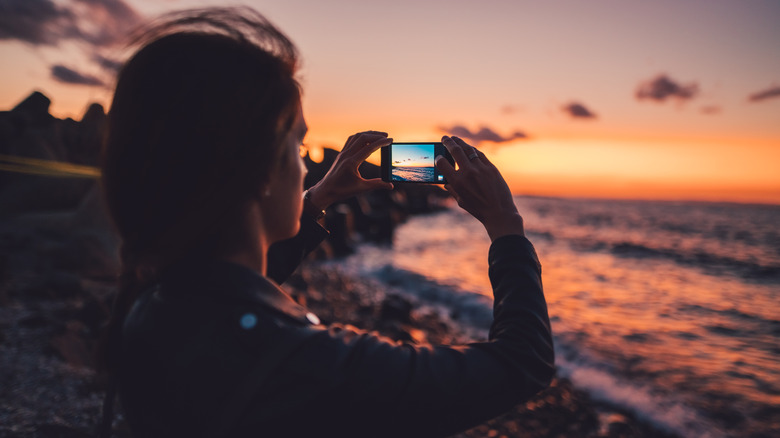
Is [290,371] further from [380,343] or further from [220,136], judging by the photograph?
[220,136]

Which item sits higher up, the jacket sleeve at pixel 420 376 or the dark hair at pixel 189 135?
the dark hair at pixel 189 135

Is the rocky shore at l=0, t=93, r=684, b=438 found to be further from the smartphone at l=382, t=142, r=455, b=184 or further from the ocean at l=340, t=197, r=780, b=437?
the ocean at l=340, t=197, r=780, b=437

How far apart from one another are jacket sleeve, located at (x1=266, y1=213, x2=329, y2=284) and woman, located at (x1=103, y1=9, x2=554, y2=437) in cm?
48

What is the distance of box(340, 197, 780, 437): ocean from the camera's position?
568cm

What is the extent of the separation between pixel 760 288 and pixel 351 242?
14646 millimetres

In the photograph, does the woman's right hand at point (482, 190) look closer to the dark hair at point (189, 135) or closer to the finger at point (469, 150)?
the finger at point (469, 150)

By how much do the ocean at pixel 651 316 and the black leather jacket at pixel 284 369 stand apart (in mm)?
5627

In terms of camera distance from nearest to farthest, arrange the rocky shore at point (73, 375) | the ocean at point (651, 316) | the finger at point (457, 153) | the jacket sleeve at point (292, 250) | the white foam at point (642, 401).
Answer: the finger at point (457, 153) → the jacket sleeve at point (292, 250) → the rocky shore at point (73, 375) → the white foam at point (642, 401) → the ocean at point (651, 316)

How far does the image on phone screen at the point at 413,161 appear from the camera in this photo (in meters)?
1.95

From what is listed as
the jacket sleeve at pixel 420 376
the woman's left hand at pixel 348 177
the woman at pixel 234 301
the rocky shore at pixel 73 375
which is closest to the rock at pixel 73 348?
the rocky shore at pixel 73 375

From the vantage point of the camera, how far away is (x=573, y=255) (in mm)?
18688

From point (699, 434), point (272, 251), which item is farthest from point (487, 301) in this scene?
point (272, 251)

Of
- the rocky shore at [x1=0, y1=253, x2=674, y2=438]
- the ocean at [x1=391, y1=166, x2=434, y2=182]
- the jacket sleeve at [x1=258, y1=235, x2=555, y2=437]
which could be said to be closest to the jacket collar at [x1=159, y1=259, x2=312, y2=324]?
the jacket sleeve at [x1=258, y1=235, x2=555, y2=437]

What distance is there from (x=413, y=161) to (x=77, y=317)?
5.41 m
